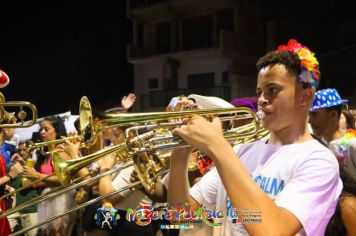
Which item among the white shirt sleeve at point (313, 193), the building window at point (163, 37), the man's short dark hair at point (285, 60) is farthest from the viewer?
the building window at point (163, 37)

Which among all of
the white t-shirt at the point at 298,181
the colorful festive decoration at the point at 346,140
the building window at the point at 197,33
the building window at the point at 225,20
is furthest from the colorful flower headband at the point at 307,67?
the building window at the point at 197,33

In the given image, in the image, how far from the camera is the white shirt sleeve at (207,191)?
2.46 m

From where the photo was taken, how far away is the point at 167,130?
8.11 ft

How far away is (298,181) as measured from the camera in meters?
1.91

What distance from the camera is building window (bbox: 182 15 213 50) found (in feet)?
71.8

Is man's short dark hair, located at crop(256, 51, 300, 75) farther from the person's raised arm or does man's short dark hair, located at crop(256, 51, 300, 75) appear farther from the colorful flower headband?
the person's raised arm

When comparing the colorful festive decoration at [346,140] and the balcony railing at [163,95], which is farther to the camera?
the balcony railing at [163,95]

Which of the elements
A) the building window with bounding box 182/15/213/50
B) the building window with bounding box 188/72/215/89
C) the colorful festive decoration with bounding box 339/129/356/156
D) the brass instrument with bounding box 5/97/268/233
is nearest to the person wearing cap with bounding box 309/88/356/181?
the colorful festive decoration with bounding box 339/129/356/156

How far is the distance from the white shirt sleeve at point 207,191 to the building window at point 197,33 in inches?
774

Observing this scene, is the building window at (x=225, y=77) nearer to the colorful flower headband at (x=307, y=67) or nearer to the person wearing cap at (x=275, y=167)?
the person wearing cap at (x=275, y=167)

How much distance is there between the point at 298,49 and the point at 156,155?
3.10 ft

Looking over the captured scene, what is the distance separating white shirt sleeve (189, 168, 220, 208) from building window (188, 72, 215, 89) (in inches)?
727

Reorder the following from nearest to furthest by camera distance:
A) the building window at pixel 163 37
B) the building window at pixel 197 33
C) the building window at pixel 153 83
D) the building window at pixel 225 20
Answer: the building window at pixel 225 20
the building window at pixel 197 33
the building window at pixel 163 37
the building window at pixel 153 83

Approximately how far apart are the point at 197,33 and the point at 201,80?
261cm
